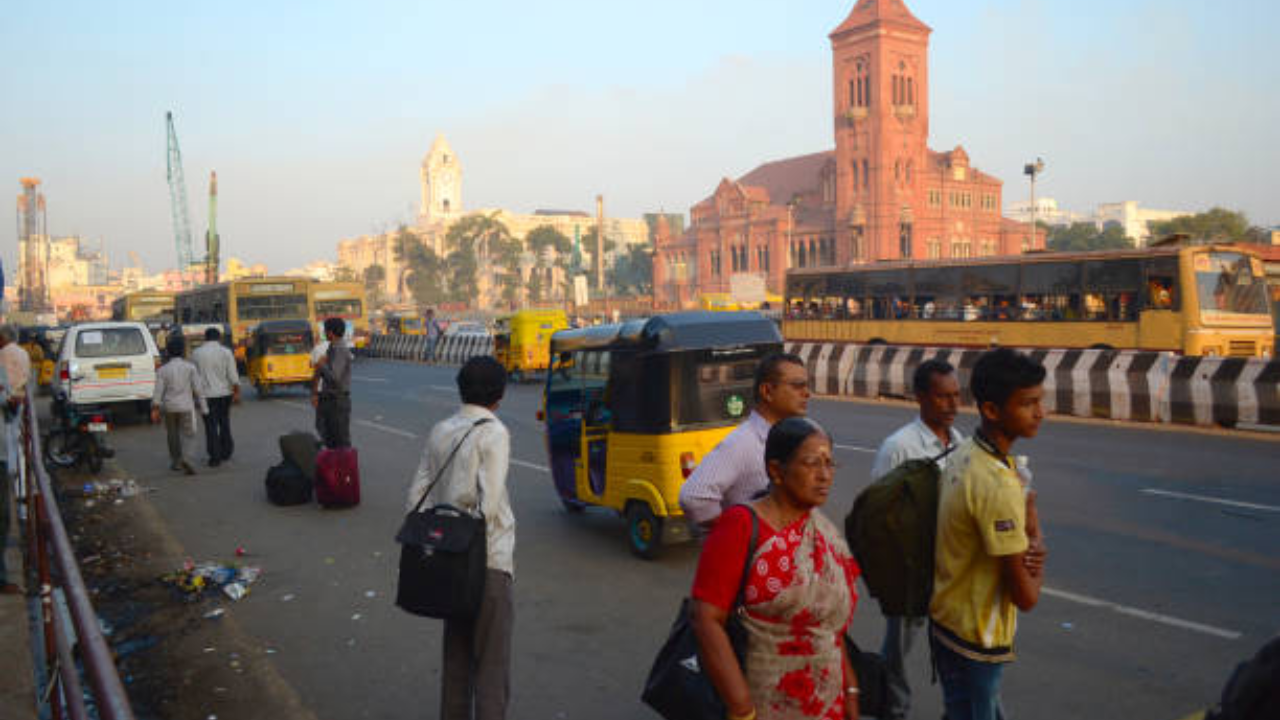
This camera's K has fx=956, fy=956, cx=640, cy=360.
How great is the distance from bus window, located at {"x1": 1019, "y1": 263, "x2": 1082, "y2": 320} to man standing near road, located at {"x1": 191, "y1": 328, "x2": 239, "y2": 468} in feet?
61.5

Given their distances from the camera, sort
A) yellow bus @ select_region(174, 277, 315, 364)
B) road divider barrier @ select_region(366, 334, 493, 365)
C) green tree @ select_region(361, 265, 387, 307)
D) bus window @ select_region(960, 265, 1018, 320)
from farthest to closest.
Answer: green tree @ select_region(361, 265, 387, 307) < road divider barrier @ select_region(366, 334, 493, 365) < yellow bus @ select_region(174, 277, 315, 364) < bus window @ select_region(960, 265, 1018, 320)

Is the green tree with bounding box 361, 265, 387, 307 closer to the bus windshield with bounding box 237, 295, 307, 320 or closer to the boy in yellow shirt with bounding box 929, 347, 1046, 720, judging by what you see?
the bus windshield with bounding box 237, 295, 307, 320

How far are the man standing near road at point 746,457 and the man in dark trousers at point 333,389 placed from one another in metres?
8.08

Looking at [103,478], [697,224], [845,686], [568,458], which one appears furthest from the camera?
[697,224]

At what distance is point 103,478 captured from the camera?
12805 mm

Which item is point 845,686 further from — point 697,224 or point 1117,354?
point 697,224

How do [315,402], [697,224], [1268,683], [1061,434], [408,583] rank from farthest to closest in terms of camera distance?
1. [697,224]
2. [1061,434]
3. [315,402]
4. [408,583]
5. [1268,683]

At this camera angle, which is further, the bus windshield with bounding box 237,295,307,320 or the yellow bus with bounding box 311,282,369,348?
the yellow bus with bounding box 311,282,369,348

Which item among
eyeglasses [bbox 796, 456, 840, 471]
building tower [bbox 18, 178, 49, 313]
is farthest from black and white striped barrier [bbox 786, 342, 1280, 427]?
building tower [bbox 18, 178, 49, 313]

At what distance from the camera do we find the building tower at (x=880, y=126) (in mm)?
87438

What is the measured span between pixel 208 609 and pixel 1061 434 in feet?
41.1

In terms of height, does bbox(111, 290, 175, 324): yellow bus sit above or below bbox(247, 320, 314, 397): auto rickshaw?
above

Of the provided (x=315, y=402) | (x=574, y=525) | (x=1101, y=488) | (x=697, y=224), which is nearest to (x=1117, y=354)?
(x=1101, y=488)

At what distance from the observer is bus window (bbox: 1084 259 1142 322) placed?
2169 cm
